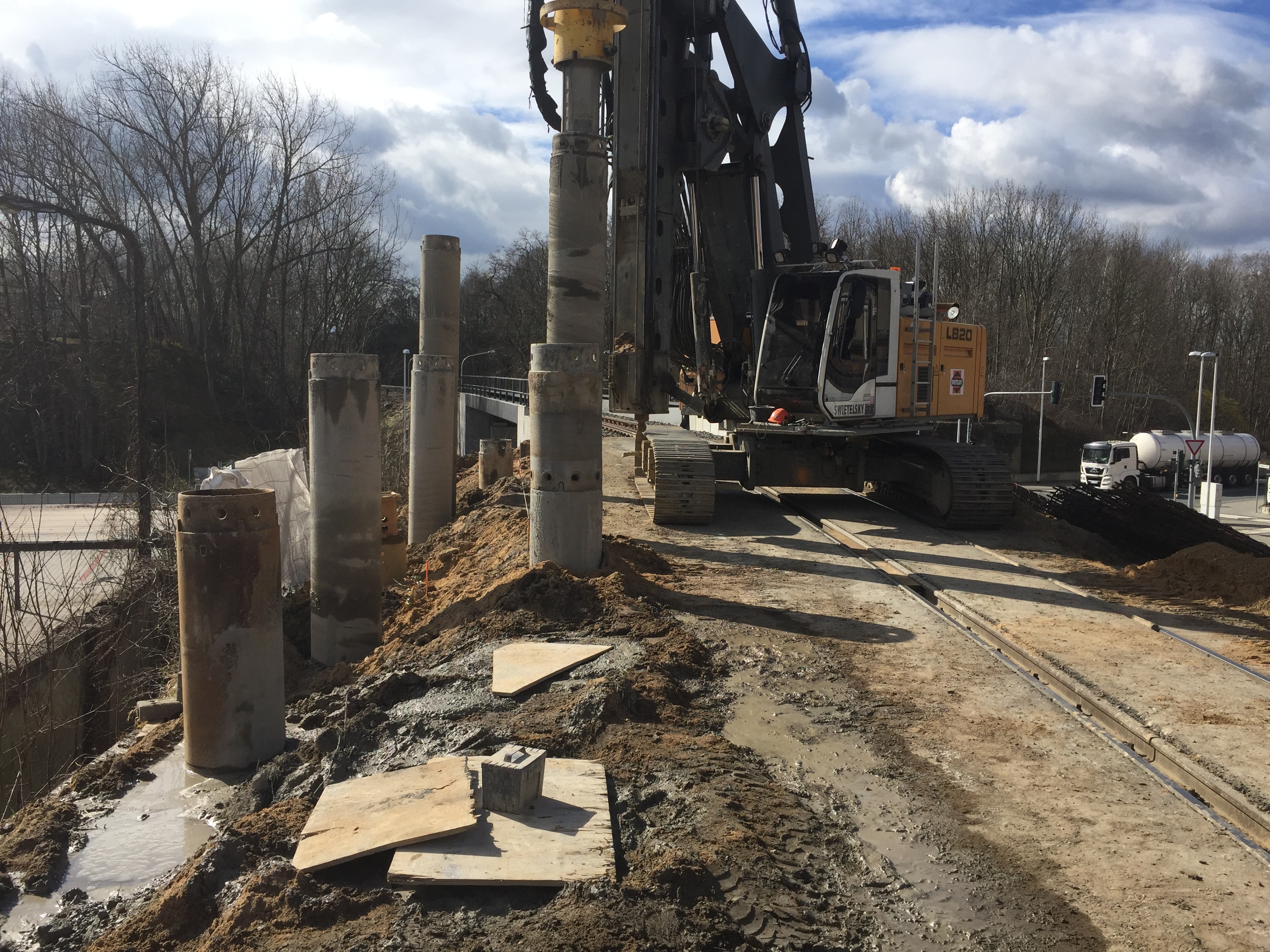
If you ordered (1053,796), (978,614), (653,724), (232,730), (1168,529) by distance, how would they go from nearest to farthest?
(1053,796) → (653,724) → (232,730) → (978,614) → (1168,529)

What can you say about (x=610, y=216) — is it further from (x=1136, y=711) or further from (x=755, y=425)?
(x=1136, y=711)

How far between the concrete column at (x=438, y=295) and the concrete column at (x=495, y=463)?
4.05 m

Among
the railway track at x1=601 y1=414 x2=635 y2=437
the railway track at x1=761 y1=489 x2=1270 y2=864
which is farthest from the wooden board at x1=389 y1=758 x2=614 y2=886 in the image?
the railway track at x1=601 y1=414 x2=635 y2=437

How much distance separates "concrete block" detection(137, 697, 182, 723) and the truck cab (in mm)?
41801

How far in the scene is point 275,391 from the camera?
48281mm

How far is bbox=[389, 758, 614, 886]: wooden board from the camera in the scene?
4.09 meters

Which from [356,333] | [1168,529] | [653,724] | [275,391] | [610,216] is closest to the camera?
[653,724]

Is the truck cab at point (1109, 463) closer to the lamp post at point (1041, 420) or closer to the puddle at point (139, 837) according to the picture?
the lamp post at point (1041, 420)

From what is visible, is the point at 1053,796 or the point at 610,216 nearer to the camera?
the point at 1053,796

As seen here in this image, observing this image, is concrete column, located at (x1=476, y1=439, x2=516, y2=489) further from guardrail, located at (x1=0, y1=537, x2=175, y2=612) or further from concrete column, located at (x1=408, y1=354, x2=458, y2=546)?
guardrail, located at (x1=0, y1=537, x2=175, y2=612)

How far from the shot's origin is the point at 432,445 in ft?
49.4

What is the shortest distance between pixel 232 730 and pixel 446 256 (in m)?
9.62

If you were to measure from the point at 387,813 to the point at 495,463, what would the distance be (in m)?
14.5

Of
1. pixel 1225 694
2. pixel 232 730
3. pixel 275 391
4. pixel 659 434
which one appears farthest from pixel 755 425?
pixel 275 391
